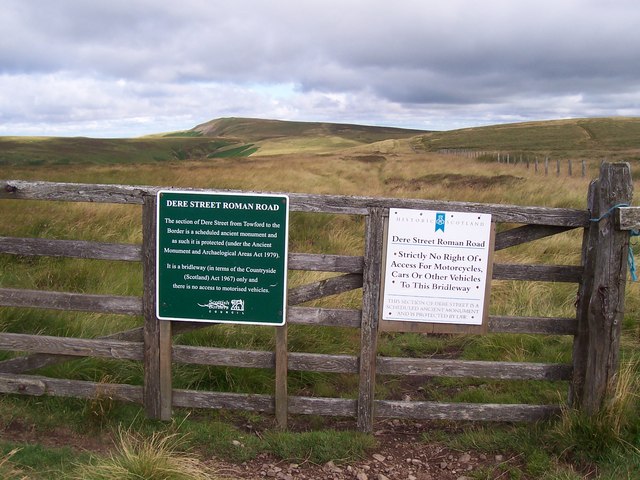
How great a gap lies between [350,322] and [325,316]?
7.5 inches

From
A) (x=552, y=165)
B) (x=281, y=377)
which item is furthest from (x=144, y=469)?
(x=552, y=165)

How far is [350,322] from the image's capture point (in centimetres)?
422

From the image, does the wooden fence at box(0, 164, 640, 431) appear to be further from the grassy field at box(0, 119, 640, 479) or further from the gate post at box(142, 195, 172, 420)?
the grassy field at box(0, 119, 640, 479)

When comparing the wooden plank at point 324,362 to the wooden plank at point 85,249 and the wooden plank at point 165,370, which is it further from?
the wooden plank at point 85,249

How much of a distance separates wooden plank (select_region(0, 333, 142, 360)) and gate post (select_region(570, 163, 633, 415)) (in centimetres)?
335

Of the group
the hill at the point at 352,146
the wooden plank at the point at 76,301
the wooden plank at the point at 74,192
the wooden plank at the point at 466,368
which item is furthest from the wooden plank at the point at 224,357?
the hill at the point at 352,146

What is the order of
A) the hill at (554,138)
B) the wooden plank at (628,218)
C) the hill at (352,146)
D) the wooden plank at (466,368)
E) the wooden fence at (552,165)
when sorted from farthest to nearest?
the hill at (554,138), the hill at (352,146), the wooden fence at (552,165), the wooden plank at (466,368), the wooden plank at (628,218)

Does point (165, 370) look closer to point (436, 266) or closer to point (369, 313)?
point (369, 313)

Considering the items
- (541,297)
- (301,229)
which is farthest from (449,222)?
(301,229)

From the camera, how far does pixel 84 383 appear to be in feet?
14.6

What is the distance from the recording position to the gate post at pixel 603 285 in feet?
13.1

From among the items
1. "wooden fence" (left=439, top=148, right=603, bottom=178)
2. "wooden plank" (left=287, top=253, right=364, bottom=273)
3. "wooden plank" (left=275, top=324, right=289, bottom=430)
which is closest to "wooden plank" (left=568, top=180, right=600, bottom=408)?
"wooden plank" (left=287, top=253, right=364, bottom=273)

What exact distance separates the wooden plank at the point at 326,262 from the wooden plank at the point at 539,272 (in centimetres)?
102

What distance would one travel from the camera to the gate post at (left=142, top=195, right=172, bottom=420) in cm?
419
